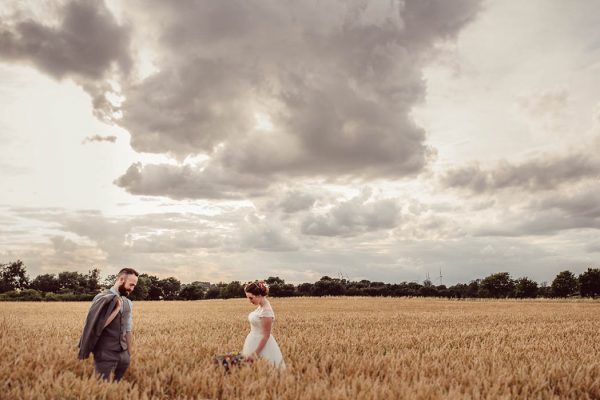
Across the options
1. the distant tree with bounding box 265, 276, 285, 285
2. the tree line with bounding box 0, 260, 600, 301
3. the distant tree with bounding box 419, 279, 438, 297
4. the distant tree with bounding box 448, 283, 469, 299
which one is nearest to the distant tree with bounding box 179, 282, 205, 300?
the tree line with bounding box 0, 260, 600, 301

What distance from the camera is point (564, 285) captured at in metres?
115

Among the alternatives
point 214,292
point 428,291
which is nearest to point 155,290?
point 214,292

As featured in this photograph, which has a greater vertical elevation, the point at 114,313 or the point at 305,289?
the point at 114,313

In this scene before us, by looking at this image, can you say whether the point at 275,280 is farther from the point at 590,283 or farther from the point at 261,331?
the point at 261,331

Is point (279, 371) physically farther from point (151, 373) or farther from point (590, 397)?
point (590, 397)

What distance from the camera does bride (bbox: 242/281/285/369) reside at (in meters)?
7.14

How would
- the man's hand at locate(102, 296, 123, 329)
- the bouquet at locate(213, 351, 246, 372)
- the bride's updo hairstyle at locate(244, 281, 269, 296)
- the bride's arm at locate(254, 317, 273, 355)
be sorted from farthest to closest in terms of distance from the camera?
1. the bride's updo hairstyle at locate(244, 281, 269, 296)
2. the bride's arm at locate(254, 317, 273, 355)
3. the bouquet at locate(213, 351, 246, 372)
4. the man's hand at locate(102, 296, 123, 329)

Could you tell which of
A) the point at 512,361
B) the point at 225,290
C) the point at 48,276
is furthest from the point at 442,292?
the point at 512,361

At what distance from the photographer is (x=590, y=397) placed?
270 inches

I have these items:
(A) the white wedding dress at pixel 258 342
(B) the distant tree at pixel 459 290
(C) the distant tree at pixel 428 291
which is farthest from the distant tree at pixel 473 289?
(A) the white wedding dress at pixel 258 342

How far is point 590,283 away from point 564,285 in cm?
976

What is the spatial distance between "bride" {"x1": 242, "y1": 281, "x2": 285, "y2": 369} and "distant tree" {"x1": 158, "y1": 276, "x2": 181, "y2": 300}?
93458mm

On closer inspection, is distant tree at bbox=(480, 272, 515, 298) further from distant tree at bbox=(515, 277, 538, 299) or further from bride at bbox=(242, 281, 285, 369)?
bride at bbox=(242, 281, 285, 369)

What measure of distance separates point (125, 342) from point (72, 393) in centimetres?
194
